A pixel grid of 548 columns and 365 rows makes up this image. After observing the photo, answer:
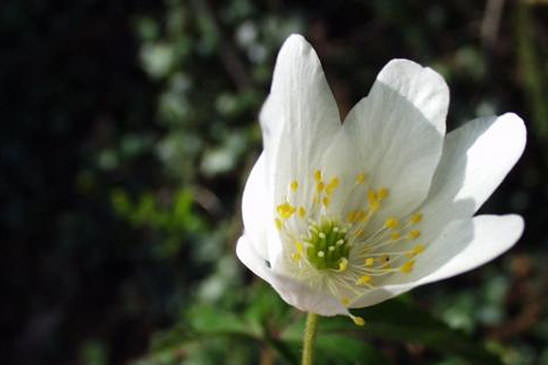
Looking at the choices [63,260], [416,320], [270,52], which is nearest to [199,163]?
[270,52]

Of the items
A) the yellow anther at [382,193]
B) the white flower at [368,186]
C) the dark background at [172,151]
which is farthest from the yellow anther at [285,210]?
the dark background at [172,151]

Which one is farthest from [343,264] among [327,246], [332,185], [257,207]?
[257,207]

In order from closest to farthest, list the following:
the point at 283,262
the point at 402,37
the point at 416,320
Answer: the point at 283,262
the point at 416,320
the point at 402,37

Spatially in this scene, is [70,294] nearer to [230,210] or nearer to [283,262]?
[230,210]

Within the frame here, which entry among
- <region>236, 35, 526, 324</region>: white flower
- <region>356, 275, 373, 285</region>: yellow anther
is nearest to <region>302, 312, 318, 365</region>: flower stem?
<region>236, 35, 526, 324</region>: white flower

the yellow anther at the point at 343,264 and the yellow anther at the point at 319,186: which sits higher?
the yellow anther at the point at 319,186

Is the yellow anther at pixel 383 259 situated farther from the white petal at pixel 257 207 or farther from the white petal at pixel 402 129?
the white petal at pixel 257 207

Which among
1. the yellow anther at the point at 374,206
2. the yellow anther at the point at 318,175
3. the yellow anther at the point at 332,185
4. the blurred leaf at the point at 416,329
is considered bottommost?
the blurred leaf at the point at 416,329
